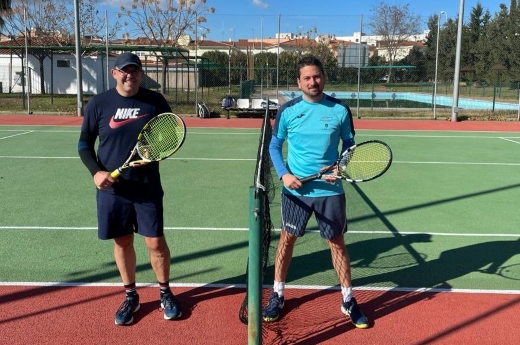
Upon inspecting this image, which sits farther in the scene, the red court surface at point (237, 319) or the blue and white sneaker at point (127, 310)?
the blue and white sneaker at point (127, 310)

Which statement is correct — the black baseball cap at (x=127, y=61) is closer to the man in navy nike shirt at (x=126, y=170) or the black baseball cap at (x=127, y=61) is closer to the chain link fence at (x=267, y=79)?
the man in navy nike shirt at (x=126, y=170)

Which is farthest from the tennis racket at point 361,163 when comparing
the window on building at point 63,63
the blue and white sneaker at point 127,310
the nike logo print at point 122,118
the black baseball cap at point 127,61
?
the window on building at point 63,63

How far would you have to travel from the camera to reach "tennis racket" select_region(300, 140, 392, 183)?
374 cm

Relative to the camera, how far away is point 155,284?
471 cm

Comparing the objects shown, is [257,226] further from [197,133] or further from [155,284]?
[197,133]

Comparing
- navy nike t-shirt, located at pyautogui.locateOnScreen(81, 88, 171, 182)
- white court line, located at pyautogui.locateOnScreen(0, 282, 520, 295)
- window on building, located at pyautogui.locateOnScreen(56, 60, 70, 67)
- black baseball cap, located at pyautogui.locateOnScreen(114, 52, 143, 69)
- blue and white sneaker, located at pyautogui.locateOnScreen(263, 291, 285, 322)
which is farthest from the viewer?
window on building, located at pyautogui.locateOnScreen(56, 60, 70, 67)

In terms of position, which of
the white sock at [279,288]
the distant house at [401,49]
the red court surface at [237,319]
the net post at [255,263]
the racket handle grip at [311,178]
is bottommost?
the red court surface at [237,319]

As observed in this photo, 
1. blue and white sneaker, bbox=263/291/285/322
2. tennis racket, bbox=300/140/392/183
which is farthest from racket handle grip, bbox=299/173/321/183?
blue and white sneaker, bbox=263/291/285/322

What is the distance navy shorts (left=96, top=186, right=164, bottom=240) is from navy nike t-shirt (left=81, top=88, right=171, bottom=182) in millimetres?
137

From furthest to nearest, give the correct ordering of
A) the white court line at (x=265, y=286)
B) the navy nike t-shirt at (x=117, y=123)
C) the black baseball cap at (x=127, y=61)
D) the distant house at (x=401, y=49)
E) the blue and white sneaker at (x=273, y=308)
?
the distant house at (x=401, y=49), the white court line at (x=265, y=286), the blue and white sneaker at (x=273, y=308), the navy nike t-shirt at (x=117, y=123), the black baseball cap at (x=127, y=61)

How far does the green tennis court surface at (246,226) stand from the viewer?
501 cm

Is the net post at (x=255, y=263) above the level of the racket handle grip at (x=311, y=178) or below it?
below

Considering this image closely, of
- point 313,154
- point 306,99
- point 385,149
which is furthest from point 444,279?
point 306,99

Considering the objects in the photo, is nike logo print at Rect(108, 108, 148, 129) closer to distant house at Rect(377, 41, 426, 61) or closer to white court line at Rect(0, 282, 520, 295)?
white court line at Rect(0, 282, 520, 295)
